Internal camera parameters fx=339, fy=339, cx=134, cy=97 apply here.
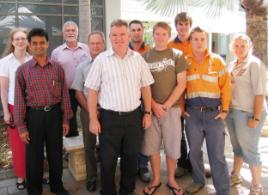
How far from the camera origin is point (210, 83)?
3.68 meters

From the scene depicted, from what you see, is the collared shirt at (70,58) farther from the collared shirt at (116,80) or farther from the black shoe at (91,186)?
the black shoe at (91,186)

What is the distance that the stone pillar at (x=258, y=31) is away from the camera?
6695 millimetres

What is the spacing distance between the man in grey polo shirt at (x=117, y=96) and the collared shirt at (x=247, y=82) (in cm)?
98

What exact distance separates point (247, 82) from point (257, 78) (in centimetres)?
12

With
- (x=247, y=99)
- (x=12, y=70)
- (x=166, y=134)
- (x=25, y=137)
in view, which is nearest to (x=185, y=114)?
(x=166, y=134)

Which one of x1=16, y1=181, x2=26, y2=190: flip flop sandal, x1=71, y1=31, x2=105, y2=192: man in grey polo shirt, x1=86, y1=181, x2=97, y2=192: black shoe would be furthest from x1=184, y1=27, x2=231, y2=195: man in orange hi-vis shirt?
x1=16, y1=181, x2=26, y2=190: flip flop sandal

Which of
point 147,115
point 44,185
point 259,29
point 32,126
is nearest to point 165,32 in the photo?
point 147,115

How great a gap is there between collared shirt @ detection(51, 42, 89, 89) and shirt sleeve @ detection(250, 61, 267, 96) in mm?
2062

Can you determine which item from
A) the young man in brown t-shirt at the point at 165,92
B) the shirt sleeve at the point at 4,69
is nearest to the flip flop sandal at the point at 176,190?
Result: the young man in brown t-shirt at the point at 165,92

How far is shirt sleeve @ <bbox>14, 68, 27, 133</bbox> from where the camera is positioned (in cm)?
365

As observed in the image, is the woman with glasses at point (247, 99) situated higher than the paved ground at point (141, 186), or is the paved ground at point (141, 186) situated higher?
the woman with glasses at point (247, 99)

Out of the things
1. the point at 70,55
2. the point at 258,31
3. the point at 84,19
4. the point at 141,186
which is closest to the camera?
the point at 141,186

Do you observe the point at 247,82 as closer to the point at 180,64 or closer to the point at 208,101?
the point at 208,101

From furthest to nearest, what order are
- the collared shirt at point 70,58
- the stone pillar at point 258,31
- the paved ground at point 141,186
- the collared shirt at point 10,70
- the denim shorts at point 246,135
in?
the stone pillar at point 258,31
the collared shirt at point 70,58
the paved ground at point 141,186
the collared shirt at point 10,70
the denim shorts at point 246,135
